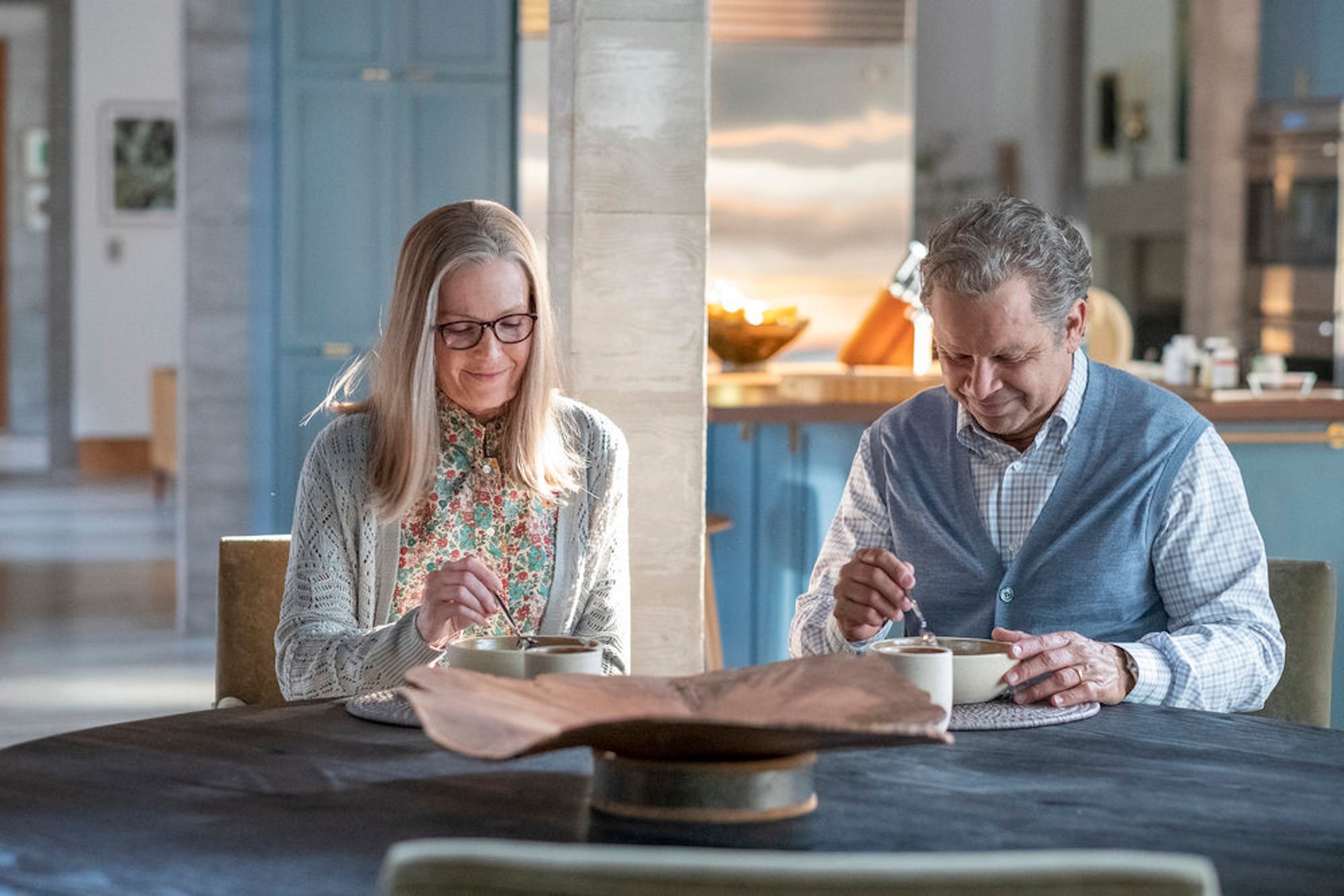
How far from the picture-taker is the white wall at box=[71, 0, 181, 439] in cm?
1051

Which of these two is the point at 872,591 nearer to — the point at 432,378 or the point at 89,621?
the point at 432,378

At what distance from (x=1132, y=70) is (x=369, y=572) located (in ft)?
20.2

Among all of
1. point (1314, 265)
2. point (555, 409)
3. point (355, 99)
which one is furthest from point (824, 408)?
point (1314, 265)

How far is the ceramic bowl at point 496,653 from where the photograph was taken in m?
1.53

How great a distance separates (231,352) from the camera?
6.01 m

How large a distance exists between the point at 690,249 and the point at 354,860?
6.65 ft

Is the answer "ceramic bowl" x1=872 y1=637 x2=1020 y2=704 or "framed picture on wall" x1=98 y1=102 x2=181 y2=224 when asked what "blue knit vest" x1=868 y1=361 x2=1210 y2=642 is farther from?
"framed picture on wall" x1=98 y1=102 x2=181 y2=224

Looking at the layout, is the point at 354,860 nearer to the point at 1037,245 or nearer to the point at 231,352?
the point at 1037,245

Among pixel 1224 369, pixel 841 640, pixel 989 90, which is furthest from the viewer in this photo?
pixel 989 90

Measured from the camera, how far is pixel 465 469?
2.15 meters

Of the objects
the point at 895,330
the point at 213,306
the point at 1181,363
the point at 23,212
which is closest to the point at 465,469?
the point at 895,330

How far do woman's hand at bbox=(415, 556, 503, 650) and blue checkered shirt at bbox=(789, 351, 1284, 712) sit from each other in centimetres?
42

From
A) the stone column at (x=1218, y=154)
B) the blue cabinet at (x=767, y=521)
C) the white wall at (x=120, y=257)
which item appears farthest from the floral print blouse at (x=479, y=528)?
the white wall at (x=120, y=257)

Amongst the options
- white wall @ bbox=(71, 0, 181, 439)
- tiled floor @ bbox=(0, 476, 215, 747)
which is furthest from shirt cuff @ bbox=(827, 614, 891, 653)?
white wall @ bbox=(71, 0, 181, 439)
